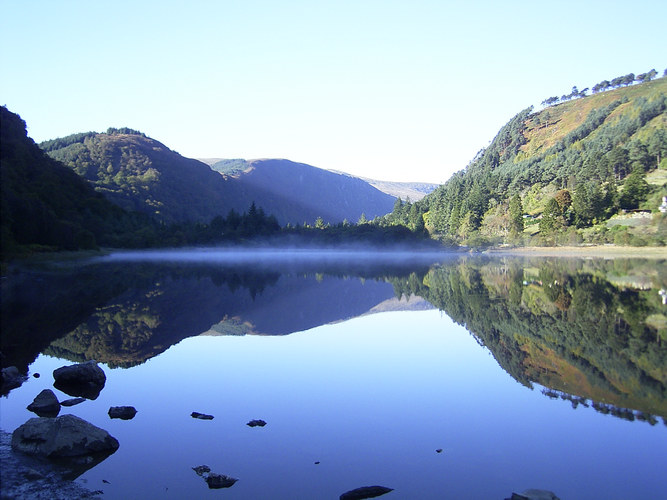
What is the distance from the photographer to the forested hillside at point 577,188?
65.6m

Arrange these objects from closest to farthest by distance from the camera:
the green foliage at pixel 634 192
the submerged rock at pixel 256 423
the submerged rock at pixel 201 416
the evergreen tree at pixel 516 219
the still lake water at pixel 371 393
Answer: the still lake water at pixel 371 393 → the submerged rock at pixel 256 423 → the submerged rock at pixel 201 416 → the green foliage at pixel 634 192 → the evergreen tree at pixel 516 219

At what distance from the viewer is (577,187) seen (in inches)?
2926

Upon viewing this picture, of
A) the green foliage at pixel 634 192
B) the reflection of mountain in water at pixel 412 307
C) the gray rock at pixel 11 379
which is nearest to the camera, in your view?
the gray rock at pixel 11 379

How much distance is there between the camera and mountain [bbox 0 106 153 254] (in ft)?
111

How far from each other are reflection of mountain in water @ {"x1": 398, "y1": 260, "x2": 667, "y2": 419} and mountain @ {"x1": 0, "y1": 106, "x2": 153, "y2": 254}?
27.1 meters

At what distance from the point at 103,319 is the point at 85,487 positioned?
36.4ft

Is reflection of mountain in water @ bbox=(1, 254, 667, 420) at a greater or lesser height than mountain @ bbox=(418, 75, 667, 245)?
lesser

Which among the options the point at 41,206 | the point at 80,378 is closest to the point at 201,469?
the point at 80,378

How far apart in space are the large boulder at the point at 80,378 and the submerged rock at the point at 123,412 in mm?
1437

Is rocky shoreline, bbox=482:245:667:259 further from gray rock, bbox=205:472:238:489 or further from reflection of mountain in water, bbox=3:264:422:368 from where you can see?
gray rock, bbox=205:472:238:489

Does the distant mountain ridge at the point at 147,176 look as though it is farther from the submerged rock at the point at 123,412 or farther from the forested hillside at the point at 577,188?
the submerged rock at the point at 123,412

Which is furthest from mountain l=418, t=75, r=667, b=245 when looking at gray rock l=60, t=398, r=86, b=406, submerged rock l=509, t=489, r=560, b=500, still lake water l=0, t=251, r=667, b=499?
gray rock l=60, t=398, r=86, b=406

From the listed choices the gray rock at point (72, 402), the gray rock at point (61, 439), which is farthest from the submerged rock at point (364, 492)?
the gray rock at point (72, 402)

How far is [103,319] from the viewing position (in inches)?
602
